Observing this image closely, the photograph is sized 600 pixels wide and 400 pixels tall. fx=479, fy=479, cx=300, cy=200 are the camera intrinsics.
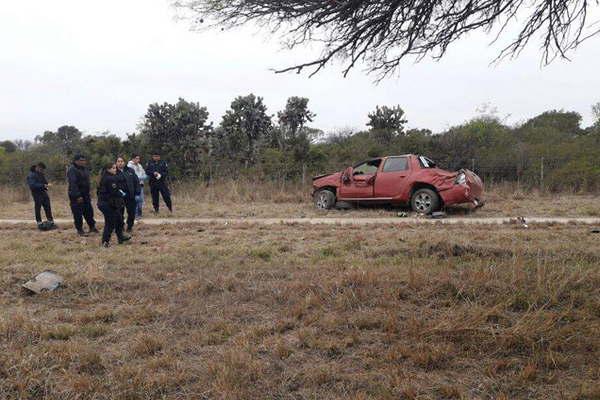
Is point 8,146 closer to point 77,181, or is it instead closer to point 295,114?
point 295,114

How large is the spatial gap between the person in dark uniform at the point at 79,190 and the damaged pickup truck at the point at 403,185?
248 inches

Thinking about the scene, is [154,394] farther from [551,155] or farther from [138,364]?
[551,155]

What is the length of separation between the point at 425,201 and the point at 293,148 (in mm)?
10382

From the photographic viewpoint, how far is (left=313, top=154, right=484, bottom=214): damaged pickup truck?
11.4 m

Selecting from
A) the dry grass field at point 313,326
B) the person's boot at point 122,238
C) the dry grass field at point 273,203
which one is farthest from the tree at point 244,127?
the dry grass field at point 313,326

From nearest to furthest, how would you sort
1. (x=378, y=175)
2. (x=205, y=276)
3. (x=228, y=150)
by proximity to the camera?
(x=205, y=276)
(x=378, y=175)
(x=228, y=150)

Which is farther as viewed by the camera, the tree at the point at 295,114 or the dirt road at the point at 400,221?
the tree at the point at 295,114

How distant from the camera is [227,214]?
42.8 feet

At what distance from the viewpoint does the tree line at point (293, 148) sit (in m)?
18.1

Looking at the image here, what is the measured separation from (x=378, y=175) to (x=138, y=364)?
Answer: 971 cm

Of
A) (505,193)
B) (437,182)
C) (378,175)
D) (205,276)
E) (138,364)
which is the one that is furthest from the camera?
(505,193)

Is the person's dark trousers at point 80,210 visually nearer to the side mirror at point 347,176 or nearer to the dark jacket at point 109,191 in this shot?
the dark jacket at point 109,191

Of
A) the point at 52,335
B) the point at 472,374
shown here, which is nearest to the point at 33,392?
the point at 52,335

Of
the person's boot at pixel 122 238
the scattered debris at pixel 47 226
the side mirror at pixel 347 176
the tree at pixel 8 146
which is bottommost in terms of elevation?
the person's boot at pixel 122 238
